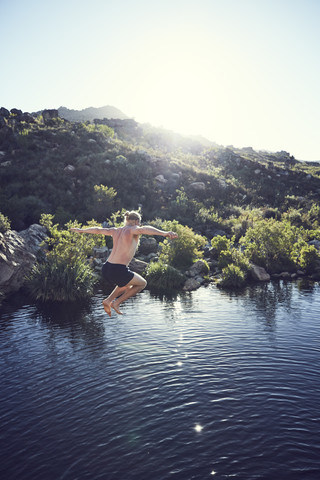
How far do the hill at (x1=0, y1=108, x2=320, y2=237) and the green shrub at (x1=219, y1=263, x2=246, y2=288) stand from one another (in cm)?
1093

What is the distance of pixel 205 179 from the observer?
45125 millimetres

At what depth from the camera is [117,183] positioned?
38.1 meters

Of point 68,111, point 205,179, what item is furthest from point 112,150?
point 68,111

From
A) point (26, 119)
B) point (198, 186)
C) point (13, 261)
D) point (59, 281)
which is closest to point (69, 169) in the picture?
point (198, 186)

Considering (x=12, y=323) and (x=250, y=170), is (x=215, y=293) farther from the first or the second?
(x=250, y=170)

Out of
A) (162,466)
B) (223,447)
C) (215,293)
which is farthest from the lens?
(215,293)

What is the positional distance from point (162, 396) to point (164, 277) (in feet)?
39.7

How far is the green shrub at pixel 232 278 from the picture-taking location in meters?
19.2

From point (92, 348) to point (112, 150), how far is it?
125 feet

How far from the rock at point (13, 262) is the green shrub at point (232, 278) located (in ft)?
38.0

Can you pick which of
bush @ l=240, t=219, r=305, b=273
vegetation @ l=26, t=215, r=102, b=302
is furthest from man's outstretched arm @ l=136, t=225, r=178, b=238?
bush @ l=240, t=219, r=305, b=273

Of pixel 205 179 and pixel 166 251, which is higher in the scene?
pixel 205 179

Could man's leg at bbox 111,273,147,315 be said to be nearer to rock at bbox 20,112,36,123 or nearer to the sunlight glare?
the sunlight glare

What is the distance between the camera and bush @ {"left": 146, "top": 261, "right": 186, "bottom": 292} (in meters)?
19.5
